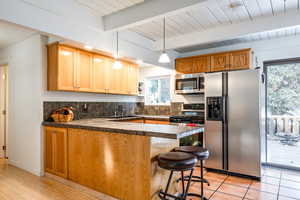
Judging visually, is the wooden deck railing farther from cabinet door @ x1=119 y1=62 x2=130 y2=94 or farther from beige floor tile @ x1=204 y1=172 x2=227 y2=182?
cabinet door @ x1=119 y1=62 x2=130 y2=94

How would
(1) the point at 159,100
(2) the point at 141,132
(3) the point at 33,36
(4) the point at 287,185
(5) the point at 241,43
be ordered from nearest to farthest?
(2) the point at 141,132 → (4) the point at 287,185 → (3) the point at 33,36 → (5) the point at 241,43 → (1) the point at 159,100

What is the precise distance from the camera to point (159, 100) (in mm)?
5285

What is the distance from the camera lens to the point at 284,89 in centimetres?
390

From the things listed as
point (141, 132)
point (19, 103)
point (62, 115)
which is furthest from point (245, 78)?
point (19, 103)

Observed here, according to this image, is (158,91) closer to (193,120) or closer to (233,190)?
(193,120)

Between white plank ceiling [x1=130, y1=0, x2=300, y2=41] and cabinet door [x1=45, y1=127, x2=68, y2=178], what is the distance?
2.27 metres

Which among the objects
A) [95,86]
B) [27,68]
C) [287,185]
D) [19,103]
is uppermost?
[27,68]

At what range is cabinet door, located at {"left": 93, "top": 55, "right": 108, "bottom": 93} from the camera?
373 cm

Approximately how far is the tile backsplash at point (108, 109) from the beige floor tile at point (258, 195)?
242 centimetres

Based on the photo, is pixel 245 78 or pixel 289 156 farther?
pixel 289 156

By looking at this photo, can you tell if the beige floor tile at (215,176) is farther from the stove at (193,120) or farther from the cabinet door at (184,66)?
the cabinet door at (184,66)

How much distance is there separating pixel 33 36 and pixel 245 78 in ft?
12.4

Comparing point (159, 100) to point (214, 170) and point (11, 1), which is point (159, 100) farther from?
point (11, 1)

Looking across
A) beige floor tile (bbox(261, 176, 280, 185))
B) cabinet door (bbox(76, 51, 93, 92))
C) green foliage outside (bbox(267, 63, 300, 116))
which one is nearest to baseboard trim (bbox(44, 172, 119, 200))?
cabinet door (bbox(76, 51, 93, 92))
